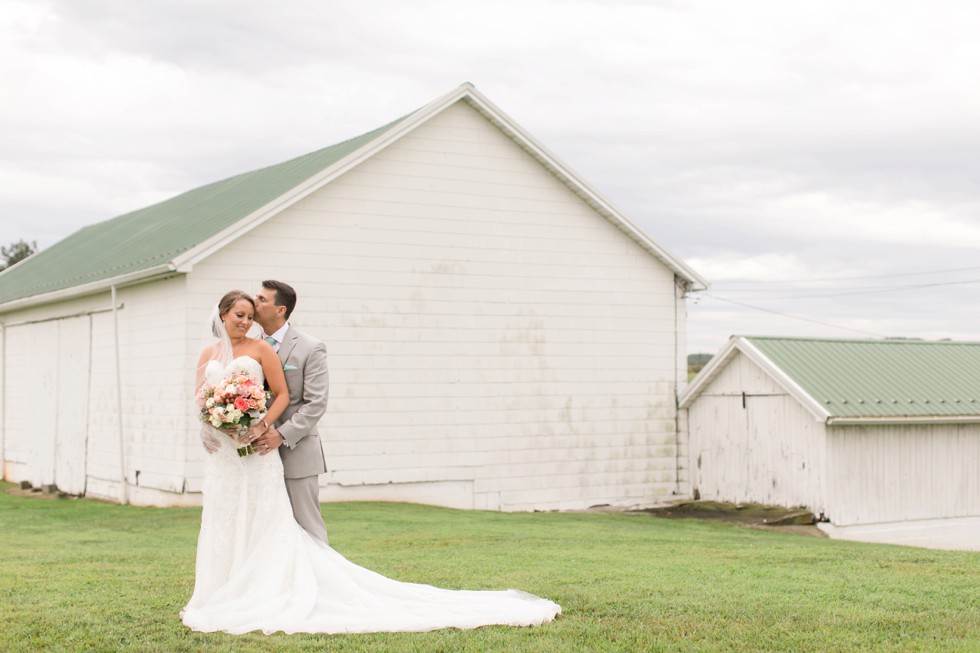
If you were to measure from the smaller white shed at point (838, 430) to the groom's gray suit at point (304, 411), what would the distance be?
40.5ft

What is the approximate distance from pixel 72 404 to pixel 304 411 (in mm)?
15404

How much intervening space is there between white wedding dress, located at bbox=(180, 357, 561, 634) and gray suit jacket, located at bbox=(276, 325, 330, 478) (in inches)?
5.8

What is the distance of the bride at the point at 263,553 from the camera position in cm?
780

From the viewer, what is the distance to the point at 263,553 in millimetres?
7949

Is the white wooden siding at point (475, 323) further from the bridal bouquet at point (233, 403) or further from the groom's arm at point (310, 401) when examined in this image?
the bridal bouquet at point (233, 403)

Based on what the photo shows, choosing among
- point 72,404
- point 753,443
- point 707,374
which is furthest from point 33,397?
point 753,443

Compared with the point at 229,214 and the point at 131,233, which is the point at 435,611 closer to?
the point at 229,214

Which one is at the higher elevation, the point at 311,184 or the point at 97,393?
the point at 311,184

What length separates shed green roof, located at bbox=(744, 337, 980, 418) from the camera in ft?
64.2

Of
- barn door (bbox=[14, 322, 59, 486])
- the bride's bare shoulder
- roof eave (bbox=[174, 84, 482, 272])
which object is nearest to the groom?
the bride's bare shoulder

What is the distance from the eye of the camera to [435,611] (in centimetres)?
794

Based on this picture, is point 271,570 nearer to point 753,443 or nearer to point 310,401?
point 310,401

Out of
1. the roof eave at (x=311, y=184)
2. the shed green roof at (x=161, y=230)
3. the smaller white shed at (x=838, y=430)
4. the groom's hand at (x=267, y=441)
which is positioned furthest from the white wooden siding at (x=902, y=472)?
the groom's hand at (x=267, y=441)

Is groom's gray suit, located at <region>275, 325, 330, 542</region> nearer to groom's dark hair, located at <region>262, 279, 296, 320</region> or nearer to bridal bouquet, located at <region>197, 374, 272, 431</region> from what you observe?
groom's dark hair, located at <region>262, 279, 296, 320</region>
